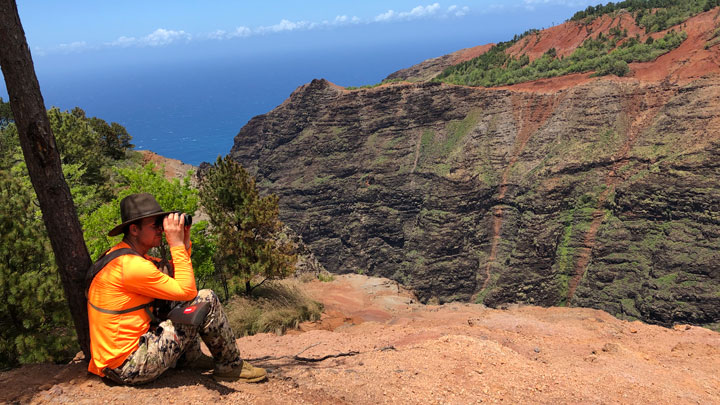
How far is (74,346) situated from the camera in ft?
23.1

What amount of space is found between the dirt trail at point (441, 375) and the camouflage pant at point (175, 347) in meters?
0.21

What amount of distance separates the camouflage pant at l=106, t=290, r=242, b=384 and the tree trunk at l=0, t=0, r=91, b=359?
122 centimetres

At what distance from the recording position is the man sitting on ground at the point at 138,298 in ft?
15.0

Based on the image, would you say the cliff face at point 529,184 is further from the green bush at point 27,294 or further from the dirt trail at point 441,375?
the green bush at point 27,294

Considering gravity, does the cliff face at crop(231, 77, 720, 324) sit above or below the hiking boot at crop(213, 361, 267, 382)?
below

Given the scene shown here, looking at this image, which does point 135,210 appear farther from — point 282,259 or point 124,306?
point 282,259

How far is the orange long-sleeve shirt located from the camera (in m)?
4.54

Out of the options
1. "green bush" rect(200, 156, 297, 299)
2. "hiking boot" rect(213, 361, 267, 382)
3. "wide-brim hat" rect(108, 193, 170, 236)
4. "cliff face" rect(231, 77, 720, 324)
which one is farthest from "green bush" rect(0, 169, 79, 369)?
"cliff face" rect(231, 77, 720, 324)

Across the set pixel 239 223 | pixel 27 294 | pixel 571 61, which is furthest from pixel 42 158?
pixel 571 61

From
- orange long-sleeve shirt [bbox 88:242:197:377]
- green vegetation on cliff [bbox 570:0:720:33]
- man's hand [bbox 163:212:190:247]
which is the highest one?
green vegetation on cliff [bbox 570:0:720:33]

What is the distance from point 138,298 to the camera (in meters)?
4.76

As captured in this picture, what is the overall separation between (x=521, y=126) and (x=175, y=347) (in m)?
62.3

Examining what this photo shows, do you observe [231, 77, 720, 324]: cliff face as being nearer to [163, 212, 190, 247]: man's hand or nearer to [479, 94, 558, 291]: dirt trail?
[479, 94, 558, 291]: dirt trail

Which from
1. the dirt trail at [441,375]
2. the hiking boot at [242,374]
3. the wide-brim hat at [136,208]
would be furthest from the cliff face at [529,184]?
the wide-brim hat at [136,208]
